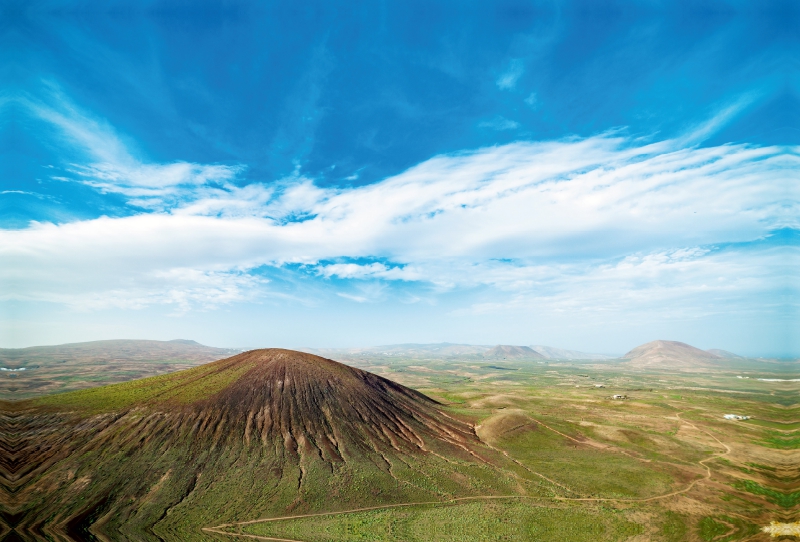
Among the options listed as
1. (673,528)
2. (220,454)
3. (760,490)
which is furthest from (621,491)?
(220,454)

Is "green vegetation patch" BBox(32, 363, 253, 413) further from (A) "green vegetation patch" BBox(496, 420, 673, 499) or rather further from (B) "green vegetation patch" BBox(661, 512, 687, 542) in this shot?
(B) "green vegetation patch" BBox(661, 512, 687, 542)

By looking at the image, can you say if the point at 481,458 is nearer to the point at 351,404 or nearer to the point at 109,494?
the point at 351,404

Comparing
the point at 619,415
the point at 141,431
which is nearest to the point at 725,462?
the point at 619,415

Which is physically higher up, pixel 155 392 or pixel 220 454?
pixel 155 392

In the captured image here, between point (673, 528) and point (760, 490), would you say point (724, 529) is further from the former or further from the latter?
point (760, 490)

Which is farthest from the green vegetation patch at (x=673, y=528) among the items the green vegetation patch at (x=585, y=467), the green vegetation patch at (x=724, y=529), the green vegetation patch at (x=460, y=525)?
the green vegetation patch at (x=585, y=467)

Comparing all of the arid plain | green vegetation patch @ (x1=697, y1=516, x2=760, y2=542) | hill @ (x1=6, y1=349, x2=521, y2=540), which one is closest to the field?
green vegetation patch @ (x1=697, y1=516, x2=760, y2=542)

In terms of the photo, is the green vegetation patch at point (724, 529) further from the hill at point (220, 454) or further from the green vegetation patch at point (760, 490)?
the hill at point (220, 454)
